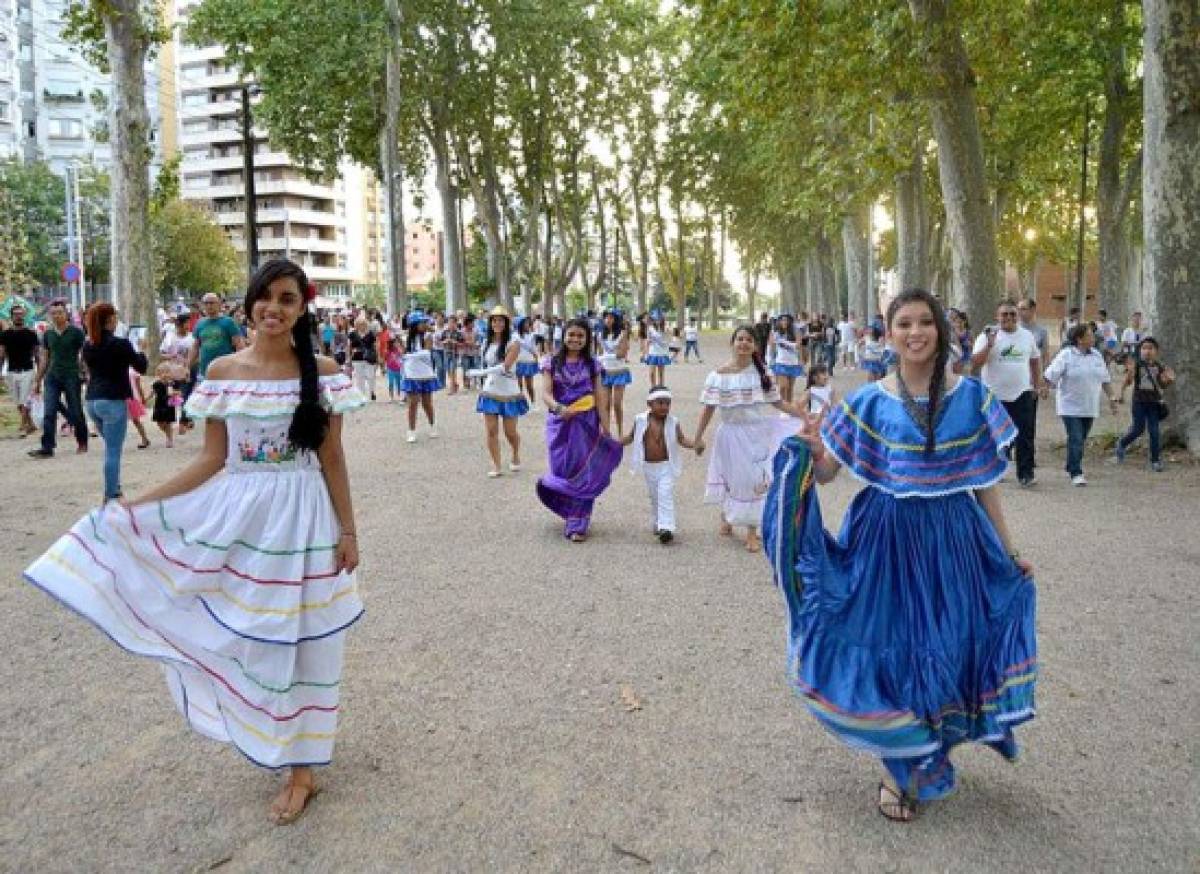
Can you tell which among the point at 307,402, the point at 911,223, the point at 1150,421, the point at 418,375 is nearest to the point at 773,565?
the point at 307,402

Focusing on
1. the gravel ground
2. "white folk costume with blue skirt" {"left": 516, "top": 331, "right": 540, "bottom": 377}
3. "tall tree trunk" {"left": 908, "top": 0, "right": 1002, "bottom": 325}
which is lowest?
the gravel ground

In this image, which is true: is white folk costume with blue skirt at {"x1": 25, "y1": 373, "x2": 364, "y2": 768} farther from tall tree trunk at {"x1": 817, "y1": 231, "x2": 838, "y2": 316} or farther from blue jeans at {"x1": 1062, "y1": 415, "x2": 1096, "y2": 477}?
tall tree trunk at {"x1": 817, "y1": 231, "x2": 838, "y2": 316}

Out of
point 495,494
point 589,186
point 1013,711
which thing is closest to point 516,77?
point 589,186

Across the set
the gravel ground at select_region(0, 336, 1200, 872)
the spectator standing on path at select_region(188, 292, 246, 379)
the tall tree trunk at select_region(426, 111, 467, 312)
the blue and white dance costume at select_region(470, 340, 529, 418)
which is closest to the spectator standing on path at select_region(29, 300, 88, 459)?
the spectator standing on path at select_region(188, 292, 246, 379)

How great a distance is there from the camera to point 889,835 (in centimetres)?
333

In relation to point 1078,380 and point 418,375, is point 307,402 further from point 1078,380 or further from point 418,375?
point 418,375

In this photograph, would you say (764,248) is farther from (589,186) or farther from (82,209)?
(82,209)

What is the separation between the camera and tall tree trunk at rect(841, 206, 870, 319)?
99.9ft

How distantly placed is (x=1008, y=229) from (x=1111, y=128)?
52.1ft

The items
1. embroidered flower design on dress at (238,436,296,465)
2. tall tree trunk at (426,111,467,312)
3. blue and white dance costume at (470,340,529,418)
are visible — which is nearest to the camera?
embroidered flower design on dress at (238,436,296,465)

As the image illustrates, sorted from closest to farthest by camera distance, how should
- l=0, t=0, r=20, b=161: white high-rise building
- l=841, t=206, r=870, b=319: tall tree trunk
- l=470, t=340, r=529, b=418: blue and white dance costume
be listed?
l=470, t=340, r=529, b=418: blue and white dance costume
l=841, t=206, r=870, b=319: tall tree trunk
l=0, t=0, r=20, b=161: white high-rise building

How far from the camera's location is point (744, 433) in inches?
304

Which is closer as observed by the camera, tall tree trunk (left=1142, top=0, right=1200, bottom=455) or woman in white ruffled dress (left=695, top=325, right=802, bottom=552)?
woman in white ruffled dress (left=695, top=325, right=802, bottom=552)

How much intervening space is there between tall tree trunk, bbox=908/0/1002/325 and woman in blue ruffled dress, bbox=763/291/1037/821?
11576 mm
